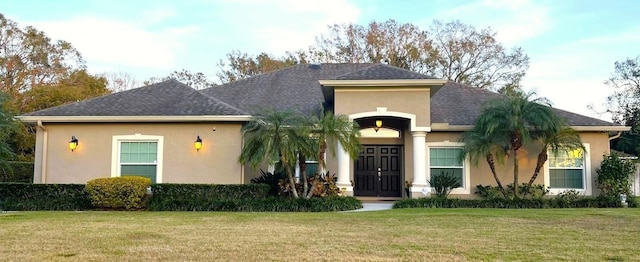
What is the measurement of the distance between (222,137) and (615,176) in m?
11.8

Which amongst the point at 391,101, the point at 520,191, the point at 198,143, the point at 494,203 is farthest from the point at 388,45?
the point at 198,143

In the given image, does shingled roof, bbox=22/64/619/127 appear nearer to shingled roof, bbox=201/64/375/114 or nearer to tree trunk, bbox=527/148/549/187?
shingled roof, bbox=201/64/375/114

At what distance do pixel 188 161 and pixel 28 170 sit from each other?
12.2m

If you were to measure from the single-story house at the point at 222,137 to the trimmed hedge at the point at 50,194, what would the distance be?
4.54ft

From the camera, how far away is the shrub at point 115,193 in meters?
13.8

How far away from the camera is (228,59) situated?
38.9 metres

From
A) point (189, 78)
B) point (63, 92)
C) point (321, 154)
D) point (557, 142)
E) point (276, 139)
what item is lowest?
point (321, 154)

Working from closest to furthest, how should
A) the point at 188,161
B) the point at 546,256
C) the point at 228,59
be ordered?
the point at 546,256, the point at 188,161, the point at 228,59

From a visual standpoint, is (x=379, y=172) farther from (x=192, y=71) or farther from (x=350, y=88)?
(x=192, y=71)

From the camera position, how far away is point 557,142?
15.7 m

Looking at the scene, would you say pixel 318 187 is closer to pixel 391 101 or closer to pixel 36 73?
pixel 391 101

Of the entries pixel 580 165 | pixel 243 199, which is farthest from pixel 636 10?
pixel 243 199

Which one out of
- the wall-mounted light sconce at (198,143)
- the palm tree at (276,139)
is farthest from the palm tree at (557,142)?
the wall-mounted light sconce at (198,143)

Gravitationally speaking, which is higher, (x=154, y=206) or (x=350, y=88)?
(x=350, y=88)
